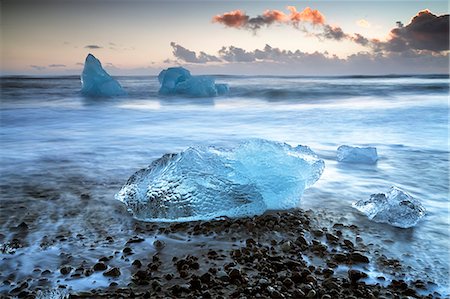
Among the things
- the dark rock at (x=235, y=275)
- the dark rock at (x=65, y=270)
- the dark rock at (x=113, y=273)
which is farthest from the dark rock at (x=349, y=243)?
the dark rock at (x=65, y=270)

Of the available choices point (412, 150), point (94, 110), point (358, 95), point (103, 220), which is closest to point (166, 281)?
point (103, 220)

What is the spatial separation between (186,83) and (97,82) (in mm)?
3948

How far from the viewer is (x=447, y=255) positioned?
2518mm

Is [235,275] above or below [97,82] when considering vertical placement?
below

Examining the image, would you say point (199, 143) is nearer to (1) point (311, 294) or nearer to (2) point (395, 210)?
(2) point (395, 210)

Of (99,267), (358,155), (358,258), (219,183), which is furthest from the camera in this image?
(358,155)

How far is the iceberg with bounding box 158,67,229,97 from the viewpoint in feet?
61.1

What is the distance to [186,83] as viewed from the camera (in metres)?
18.6

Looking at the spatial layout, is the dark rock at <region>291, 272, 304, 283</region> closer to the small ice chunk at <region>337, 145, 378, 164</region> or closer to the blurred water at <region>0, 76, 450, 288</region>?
the blurred water at <region>0, 76, 450, 288</region>

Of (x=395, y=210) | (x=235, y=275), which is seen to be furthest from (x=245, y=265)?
(x=395, y=210)

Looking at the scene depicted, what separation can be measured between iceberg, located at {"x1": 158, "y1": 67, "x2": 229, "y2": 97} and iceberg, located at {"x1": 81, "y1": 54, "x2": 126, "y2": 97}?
234cm

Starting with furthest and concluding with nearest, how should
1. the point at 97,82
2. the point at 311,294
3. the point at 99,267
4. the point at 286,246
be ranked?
the point at 97,82 < the point at 286,246 < the point at 99,267 < the point at 311,294

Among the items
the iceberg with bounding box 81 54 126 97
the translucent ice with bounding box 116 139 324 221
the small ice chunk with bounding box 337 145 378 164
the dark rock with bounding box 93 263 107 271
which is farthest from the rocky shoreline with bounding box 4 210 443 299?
the iceberg with bounding box 81 54 126 97

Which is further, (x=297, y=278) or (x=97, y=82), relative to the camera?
(x=97, y=82)
